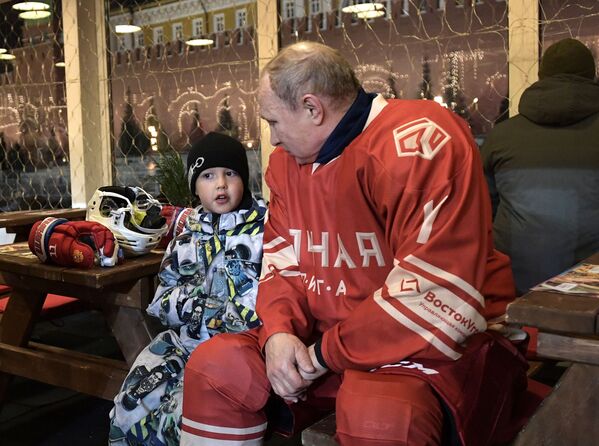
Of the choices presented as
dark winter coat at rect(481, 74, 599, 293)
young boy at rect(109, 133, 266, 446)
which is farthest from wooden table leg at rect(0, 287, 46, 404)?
dark winter coat at rect(481, 74, 599, 293)

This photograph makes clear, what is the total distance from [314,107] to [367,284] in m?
0.39

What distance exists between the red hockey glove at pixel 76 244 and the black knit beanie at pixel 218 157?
1.04 feet

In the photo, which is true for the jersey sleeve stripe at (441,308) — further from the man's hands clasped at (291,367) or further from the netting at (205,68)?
the netting at (205,68)

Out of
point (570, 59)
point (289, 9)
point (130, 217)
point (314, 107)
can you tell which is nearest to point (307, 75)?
point (314, 107)

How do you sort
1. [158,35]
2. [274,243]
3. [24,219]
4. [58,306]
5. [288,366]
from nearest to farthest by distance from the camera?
[288,366]
[274,243]
[58,306]
[24,219]
[158,35]

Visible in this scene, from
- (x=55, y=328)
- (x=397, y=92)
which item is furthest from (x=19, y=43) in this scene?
(x=397, y=92)

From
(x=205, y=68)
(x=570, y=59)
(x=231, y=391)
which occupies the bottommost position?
(x=231, y=391)

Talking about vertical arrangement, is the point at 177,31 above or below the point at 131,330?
above

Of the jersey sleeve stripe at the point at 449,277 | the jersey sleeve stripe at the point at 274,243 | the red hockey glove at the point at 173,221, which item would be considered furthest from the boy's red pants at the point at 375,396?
the red hockey glove at the point at 173,221

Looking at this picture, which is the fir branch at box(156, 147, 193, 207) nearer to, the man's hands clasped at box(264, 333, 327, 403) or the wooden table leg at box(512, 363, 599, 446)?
the man's hands clasped at box(264, 333, 327, 403)

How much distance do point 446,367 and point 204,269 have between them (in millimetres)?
876

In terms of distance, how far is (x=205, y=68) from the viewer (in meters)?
3.68

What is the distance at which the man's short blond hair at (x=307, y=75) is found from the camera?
1.43m

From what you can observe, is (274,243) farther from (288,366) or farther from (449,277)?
(449,277)
